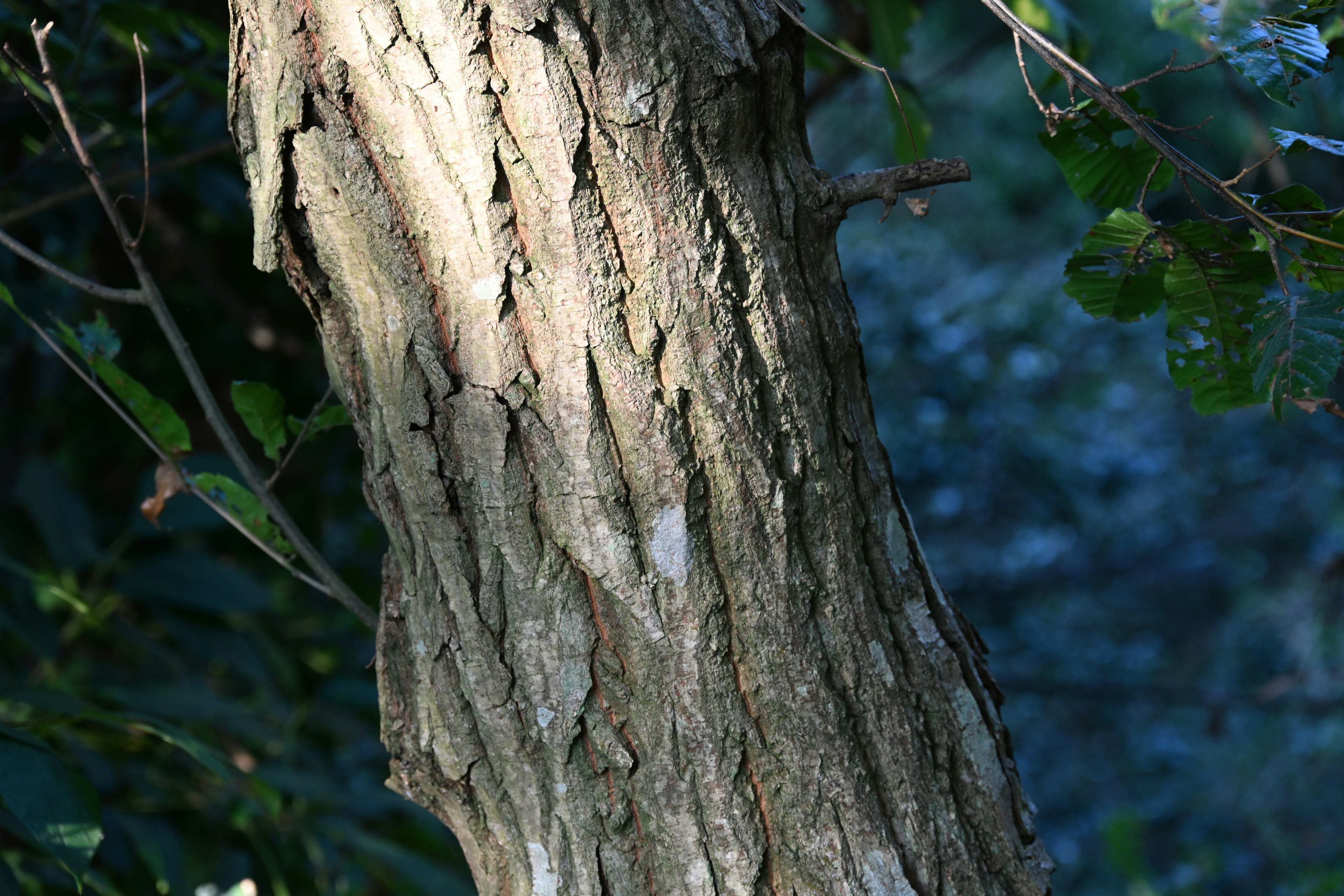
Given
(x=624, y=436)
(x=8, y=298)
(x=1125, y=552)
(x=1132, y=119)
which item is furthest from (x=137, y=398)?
(x=1125, y=552)

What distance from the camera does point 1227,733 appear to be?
3.14 metres

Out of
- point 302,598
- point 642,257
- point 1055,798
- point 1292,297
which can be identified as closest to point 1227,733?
point 1055,798

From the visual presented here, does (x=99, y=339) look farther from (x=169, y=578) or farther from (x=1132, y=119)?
(x=1132, y=119)

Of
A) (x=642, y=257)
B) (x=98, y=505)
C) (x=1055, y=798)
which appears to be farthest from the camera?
(x=1055, y=798)

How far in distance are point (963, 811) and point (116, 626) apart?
1059 millimetres

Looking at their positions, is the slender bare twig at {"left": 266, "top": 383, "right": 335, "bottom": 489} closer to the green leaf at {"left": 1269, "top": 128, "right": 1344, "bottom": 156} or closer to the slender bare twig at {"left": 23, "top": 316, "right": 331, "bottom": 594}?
the slender bare twig at {"left": 23, "top": 316, "right": 331, "bottom": 594}

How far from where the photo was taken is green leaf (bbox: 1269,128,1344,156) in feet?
1.71

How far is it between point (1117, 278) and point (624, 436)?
0.36m

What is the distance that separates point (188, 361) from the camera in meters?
0.71

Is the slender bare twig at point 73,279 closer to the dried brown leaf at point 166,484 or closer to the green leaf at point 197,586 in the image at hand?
the dried brown leaf at point 166,484

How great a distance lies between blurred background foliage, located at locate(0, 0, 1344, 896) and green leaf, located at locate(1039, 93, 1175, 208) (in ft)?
1.59

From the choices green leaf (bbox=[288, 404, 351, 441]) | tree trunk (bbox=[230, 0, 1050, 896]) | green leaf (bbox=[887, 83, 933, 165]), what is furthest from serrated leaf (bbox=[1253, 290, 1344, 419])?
green leaf (bbox=[288, 404, 351, 441])

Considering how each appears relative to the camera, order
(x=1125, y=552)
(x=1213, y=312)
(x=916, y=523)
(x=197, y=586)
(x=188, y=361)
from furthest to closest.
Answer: (x=1125, y=552), (x=916, y=523), (x=197, y=586), (x=188, y=361), (x=1213, y=312)

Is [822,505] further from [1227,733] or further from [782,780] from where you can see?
[1227,733]
